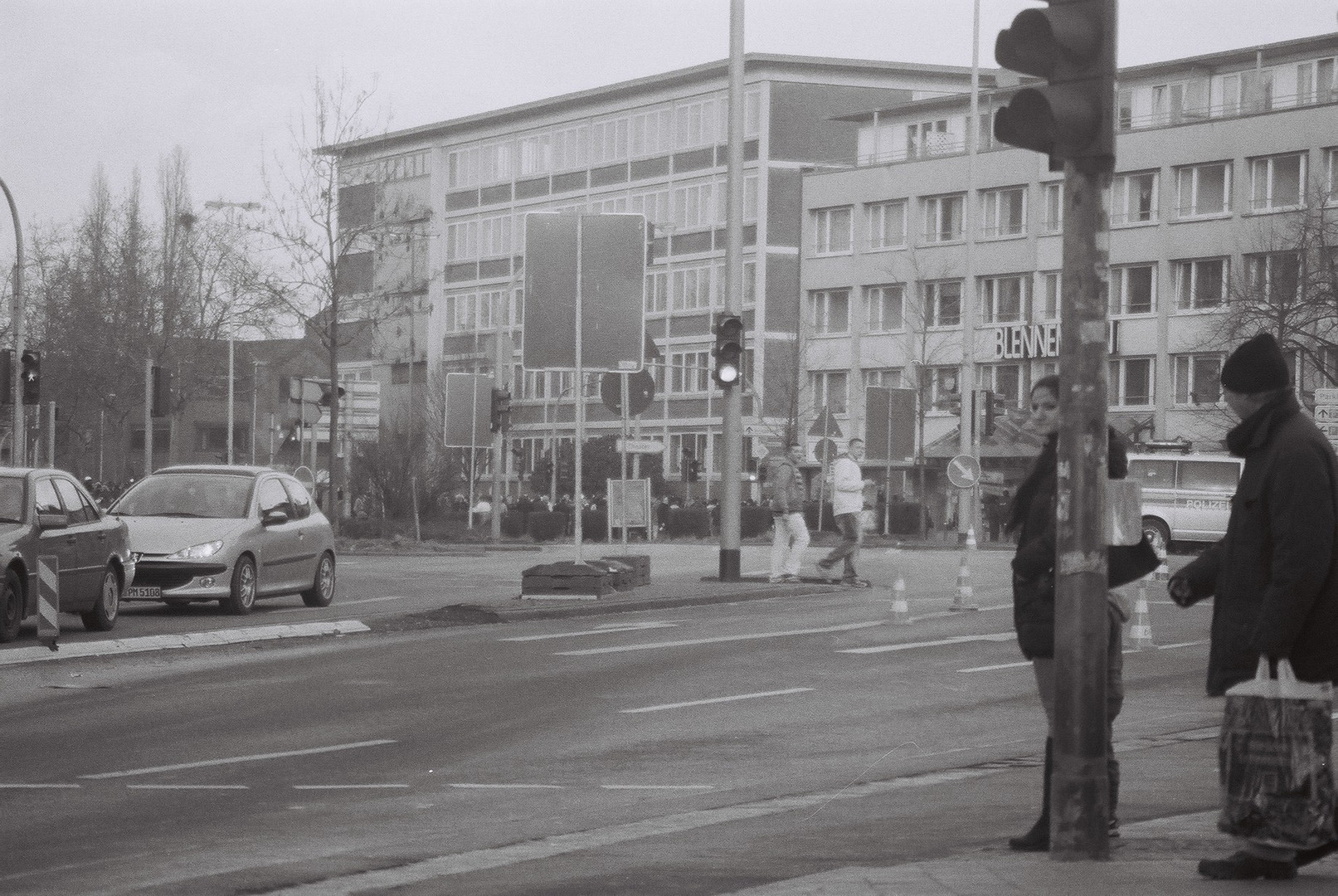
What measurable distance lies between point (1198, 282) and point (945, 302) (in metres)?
9.92

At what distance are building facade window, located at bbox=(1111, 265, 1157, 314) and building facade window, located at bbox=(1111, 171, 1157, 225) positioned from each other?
5.26ft

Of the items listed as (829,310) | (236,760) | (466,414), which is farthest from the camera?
(829,310)

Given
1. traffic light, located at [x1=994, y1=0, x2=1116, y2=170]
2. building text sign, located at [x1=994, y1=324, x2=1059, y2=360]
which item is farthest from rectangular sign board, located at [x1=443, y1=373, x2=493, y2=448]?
traffic light, located at [x1=994, y1=0, x2=1116, y2=170]

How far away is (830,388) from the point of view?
83.5 meters

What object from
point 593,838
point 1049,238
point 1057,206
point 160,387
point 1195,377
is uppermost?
point 1057,206

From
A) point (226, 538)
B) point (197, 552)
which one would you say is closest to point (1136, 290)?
point (226, 538)

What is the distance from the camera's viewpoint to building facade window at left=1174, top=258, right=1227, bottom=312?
69.9 metres

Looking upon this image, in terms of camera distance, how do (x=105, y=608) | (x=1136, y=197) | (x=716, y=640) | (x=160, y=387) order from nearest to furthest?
(x=716, y=640)
(x=105, y=608)
(x=160, y=387)
(x=1136, y=197)

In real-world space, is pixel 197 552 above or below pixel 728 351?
below

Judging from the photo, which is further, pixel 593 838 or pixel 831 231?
pixel 831 231

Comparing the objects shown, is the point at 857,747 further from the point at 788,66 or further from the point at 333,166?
the point at 788,66

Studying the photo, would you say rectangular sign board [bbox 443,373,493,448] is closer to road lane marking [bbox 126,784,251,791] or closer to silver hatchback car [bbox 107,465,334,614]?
silver hatchback car [bbox 107,465,334,614]

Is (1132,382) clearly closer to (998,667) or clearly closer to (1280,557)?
(998,667)

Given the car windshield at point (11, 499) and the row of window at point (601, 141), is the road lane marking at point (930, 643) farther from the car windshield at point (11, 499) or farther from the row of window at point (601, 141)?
the row of window at point (601, 141)
